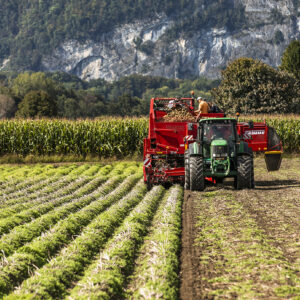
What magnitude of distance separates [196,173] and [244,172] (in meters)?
1.28

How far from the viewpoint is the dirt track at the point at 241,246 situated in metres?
5.62

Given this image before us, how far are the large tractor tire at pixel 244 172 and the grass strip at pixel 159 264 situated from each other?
3.80 m

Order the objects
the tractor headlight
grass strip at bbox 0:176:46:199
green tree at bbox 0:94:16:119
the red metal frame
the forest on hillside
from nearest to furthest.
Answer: the tractor headlight
the red metal frame
grass strip at bbox 0:176:46:199
the forest on hillside
green tree at bbox 0:94:16:119

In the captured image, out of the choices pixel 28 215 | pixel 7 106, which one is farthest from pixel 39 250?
pixel 7 106

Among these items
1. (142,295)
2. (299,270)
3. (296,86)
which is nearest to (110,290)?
(142,295)

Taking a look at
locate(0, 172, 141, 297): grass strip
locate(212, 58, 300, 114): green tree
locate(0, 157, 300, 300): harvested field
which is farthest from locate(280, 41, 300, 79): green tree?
locate(0, 172, 141, 297): grass strip

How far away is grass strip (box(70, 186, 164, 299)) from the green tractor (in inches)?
141

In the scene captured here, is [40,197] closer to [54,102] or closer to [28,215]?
[28,215]

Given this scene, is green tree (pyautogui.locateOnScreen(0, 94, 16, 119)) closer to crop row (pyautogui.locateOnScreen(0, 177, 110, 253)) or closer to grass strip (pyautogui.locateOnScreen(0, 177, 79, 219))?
grass strip (pyautogui.locateOnScreen(0, 177, 79, 219))

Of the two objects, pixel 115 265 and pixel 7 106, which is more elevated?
pixel 7 106

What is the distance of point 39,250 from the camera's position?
6.97 metres

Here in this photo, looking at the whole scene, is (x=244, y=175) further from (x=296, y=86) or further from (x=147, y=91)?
(x=147, y=91)

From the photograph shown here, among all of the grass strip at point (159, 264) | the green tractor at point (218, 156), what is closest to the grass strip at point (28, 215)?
the grass strip at point (159, 264)

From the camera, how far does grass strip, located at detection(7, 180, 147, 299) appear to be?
5.44m
